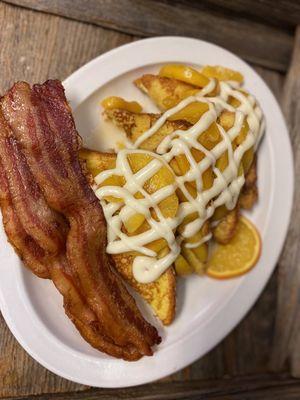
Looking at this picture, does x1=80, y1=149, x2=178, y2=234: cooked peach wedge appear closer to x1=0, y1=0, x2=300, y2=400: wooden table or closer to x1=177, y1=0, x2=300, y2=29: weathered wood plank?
x1=0, y1=0, x2=300, y2=400: wooden table

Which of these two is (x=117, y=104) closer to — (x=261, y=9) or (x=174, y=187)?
(x=174, y=187)

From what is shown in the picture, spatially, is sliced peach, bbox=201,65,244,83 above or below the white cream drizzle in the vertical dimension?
above

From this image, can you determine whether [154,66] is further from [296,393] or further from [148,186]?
[296,393]

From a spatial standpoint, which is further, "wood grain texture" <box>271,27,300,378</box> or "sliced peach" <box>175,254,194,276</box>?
"wood grain texture" <box>271,27,300,378</box>

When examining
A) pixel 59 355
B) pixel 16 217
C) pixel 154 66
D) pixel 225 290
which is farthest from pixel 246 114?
pixel 59 355

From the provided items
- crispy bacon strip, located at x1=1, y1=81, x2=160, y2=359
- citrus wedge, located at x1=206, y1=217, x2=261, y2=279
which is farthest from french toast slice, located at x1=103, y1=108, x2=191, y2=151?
citrus wedge, located at x1=206, y1=217, x2=261, y2=279

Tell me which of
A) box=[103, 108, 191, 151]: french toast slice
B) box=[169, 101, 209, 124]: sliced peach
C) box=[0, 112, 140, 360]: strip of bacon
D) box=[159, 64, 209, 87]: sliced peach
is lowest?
box=[0, 112, 140, 360]: strip of bacon

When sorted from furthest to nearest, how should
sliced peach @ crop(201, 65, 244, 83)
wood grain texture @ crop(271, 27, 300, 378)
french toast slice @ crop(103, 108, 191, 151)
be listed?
wood grain texture @ crop(271, 27, 300, 378) < sliced peach @ crop(201, 65, 244, 83) < french toast slice @ crop(103, 108, 191, 151)

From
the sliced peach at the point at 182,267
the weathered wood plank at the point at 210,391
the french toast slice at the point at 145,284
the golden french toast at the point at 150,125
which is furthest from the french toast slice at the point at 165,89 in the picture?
the weathered wood plank at the point at 210,391
